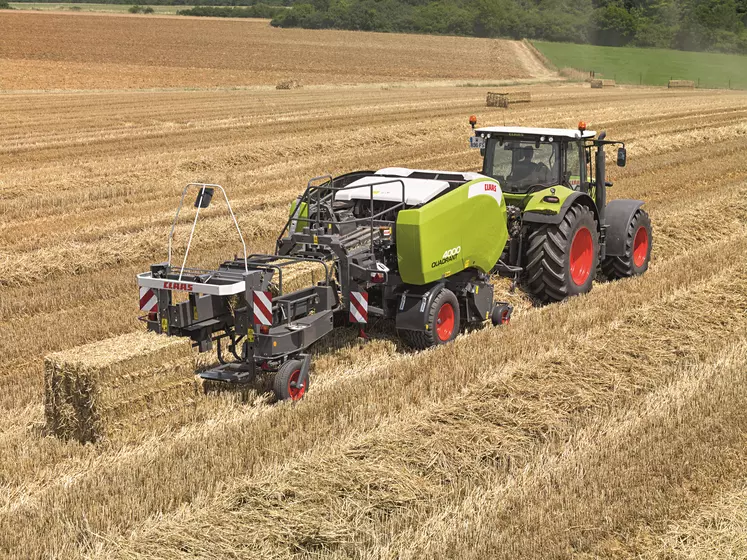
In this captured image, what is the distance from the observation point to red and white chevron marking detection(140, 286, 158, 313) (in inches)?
285

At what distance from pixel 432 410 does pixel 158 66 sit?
49211 mm

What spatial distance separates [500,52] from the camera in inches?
2726

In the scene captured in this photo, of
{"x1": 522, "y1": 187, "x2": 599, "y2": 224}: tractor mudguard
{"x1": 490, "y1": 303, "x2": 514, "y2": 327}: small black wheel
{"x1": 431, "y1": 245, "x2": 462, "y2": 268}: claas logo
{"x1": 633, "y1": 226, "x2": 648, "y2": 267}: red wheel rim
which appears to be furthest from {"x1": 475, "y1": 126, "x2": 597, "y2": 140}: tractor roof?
{"x1": 431, "y1": 245, "x2": 462, "y2": 268}: claas logo

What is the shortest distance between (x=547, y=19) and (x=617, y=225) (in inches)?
2844

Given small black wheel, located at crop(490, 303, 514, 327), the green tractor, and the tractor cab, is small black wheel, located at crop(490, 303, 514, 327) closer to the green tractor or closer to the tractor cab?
the green tractor

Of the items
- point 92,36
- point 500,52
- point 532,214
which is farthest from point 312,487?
point 500,52

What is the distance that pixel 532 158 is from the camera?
1059cm

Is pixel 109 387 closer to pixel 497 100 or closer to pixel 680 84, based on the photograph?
pixel 497 100

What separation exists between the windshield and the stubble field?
1386mm

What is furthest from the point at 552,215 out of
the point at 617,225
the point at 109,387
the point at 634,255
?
the point at 109,387

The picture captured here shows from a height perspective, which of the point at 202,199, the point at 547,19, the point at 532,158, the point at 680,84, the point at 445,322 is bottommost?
the point at 680,84

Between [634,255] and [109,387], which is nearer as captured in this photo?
[109,387]

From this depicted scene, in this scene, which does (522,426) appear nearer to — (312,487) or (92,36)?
(312,487)

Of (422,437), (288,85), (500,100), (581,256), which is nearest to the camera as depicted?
(422,437)
